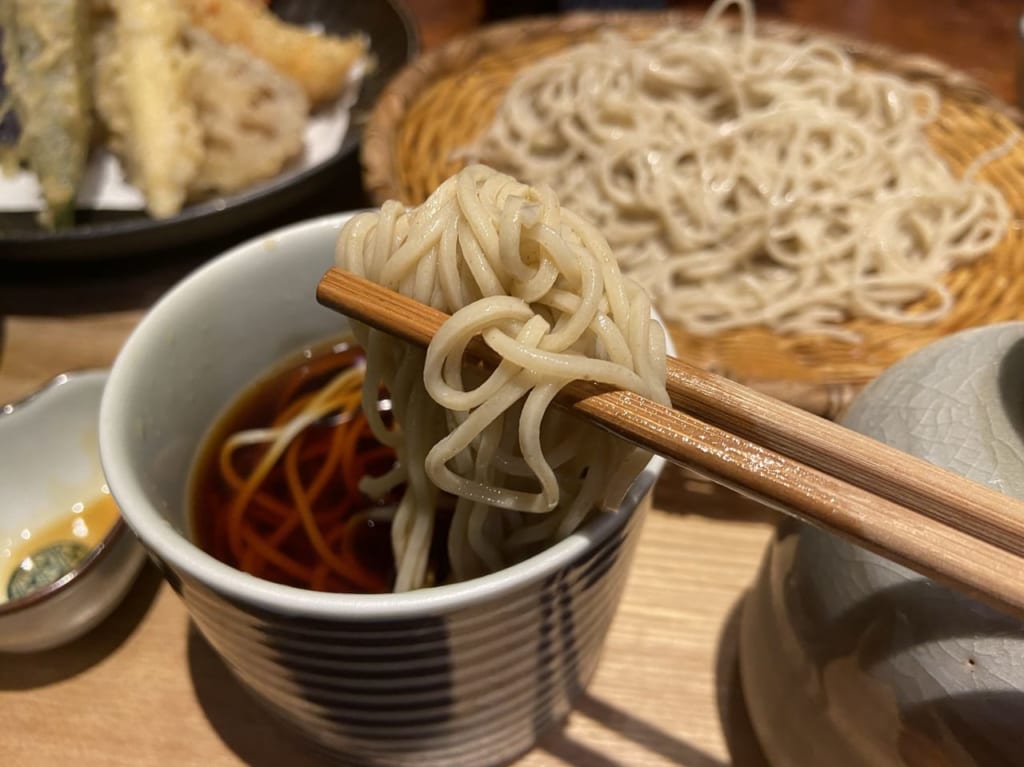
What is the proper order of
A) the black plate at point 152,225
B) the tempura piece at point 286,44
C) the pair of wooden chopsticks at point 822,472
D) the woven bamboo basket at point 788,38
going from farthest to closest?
the tempura piece at point 286,44, the black plate at point 152,225, the woven bamboo basket at point 788,38, the pair of wooden chopsticks at point 822,472

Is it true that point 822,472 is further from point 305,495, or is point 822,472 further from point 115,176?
point 115,176

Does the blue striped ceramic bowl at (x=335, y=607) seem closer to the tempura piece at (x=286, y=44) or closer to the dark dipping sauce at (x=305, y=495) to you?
the dark dipping sauce at (x=305, y=495)

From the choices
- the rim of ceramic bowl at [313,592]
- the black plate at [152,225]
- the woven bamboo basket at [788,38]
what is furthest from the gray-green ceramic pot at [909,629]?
the black plate at [152,225]

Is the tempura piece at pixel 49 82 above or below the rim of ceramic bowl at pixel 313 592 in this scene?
below

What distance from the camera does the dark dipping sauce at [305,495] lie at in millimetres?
902

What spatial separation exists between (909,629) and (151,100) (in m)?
1.55

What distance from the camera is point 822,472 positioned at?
0.56 m

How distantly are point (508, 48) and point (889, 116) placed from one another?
31.6 inches

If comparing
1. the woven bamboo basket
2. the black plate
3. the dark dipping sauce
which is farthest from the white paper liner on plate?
the dark dipping sauce

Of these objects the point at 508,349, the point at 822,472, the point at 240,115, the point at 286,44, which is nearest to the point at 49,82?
the point at 240,115

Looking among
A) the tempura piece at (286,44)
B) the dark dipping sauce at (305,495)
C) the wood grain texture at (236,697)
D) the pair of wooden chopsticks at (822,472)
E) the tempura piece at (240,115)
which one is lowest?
the wood grain texture at (236,697)

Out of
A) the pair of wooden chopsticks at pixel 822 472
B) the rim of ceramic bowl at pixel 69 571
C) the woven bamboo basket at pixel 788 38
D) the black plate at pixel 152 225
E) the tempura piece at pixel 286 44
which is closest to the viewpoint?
the pair of wooden chopsticks at pixel 822 472

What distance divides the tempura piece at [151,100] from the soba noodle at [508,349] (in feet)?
3.12

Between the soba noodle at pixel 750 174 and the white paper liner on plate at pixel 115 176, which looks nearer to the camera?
the soba noodle at pixel 750 174
